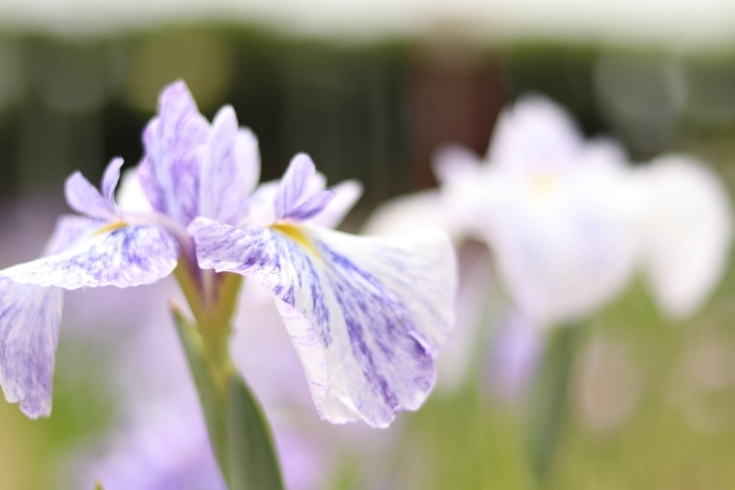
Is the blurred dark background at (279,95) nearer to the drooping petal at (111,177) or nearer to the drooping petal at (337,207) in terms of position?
the drooping petal at (337,207)

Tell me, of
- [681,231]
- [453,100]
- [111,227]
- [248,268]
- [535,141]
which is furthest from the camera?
[453,100]

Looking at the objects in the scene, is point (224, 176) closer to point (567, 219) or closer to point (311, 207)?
point (311, 207)

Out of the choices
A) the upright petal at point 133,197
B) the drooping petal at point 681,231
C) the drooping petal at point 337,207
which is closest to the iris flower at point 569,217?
the drooping petal at point 681,231

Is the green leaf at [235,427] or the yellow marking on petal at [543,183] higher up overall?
the green leaf at [235,427]

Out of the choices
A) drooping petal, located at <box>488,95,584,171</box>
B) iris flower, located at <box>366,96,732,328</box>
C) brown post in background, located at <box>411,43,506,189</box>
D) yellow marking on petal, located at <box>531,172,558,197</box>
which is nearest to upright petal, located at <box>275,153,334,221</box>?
iris flower, located at <box>366,96,732,328</box>

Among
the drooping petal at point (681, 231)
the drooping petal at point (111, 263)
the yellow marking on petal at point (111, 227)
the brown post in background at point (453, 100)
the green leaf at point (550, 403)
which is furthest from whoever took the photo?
the brown post in background at point (453, 100)

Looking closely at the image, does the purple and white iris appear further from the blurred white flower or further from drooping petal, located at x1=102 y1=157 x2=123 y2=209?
the blurred white flower

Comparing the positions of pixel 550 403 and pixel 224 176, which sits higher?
pixel 224 176

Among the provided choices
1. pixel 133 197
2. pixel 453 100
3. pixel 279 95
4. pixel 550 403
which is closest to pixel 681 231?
pixel 550 403
